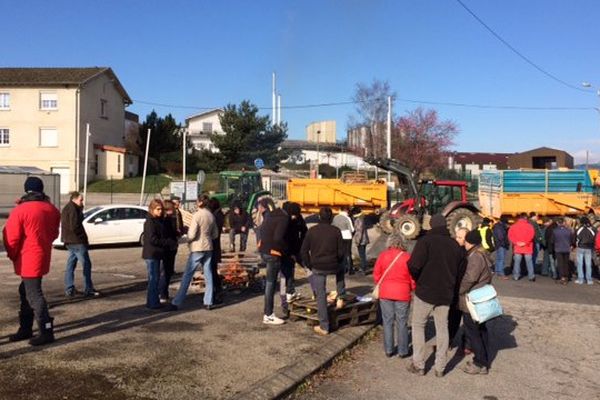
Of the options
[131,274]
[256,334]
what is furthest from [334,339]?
[131,274]

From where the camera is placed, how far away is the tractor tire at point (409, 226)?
19812 millimetres

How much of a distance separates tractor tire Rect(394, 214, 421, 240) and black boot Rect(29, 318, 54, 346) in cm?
1422

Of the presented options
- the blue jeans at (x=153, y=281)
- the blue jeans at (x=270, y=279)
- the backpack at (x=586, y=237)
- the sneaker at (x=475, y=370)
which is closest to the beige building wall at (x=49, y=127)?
the backpack at (x=586, y=237)

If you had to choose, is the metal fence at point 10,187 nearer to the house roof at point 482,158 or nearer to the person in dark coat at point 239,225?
the person in dark coat at point 239,225

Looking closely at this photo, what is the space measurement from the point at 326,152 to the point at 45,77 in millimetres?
34467

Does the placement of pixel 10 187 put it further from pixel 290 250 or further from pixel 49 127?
pixel 290 250

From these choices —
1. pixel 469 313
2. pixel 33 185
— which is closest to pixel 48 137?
pixel 33 185

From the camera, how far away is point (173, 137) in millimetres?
55938

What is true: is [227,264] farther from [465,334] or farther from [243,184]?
[243,184]

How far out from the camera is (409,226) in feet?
65.6

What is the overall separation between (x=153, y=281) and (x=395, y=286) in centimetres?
388

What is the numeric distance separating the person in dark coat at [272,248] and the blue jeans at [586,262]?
30.0ft

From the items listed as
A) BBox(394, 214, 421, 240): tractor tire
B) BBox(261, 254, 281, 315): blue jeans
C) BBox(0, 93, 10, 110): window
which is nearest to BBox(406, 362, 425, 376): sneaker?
BBox(261, 254, 281, 315): blue jeans

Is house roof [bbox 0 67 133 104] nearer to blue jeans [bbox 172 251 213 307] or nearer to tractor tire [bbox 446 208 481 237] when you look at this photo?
tractor tire [bbox 446 208 481 237]
